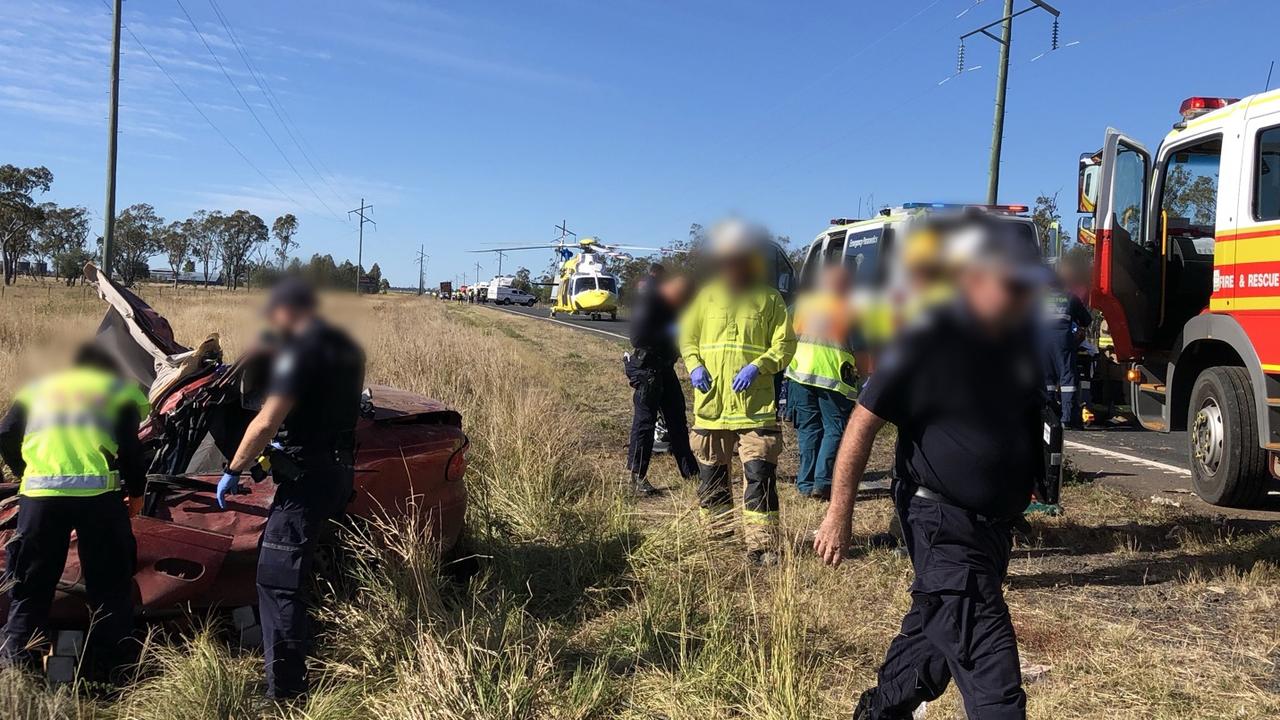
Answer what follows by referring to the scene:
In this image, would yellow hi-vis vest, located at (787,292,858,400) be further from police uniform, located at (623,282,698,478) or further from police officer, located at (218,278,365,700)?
police officer, located at (218,278,365,700)

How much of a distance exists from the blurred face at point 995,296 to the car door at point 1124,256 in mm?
4887

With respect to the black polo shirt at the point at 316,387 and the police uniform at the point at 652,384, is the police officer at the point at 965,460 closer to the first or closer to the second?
the black polo shirt at the point at 316,387

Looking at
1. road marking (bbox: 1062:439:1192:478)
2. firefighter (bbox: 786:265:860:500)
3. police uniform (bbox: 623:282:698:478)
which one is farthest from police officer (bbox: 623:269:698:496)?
road marking (bbox: 1062:439:1192:478)

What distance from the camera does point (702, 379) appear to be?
5035mm

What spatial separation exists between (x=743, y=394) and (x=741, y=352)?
23cm

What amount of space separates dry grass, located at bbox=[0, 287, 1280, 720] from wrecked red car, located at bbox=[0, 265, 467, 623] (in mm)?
194

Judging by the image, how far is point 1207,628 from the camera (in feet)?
13.8

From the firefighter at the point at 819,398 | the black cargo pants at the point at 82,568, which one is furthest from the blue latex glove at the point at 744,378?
the black cargo pants at the point at 82,568

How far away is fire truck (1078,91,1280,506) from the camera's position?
5.35 m

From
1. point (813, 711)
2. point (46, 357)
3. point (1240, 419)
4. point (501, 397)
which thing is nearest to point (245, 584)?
point (46, 357)

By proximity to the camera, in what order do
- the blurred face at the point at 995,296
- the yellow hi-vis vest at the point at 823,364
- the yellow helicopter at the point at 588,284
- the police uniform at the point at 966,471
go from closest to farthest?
the blurred face at the point at 995,296 < the police uniform at the point at 966,471 < the yellow hi-vis vest at the point at 823,364 < the yellow helicopter at the point at 588,284

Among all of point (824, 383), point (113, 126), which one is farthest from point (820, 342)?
point (113, 126)

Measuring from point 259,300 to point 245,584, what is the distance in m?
1.23

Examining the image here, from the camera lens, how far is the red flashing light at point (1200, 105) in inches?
244
